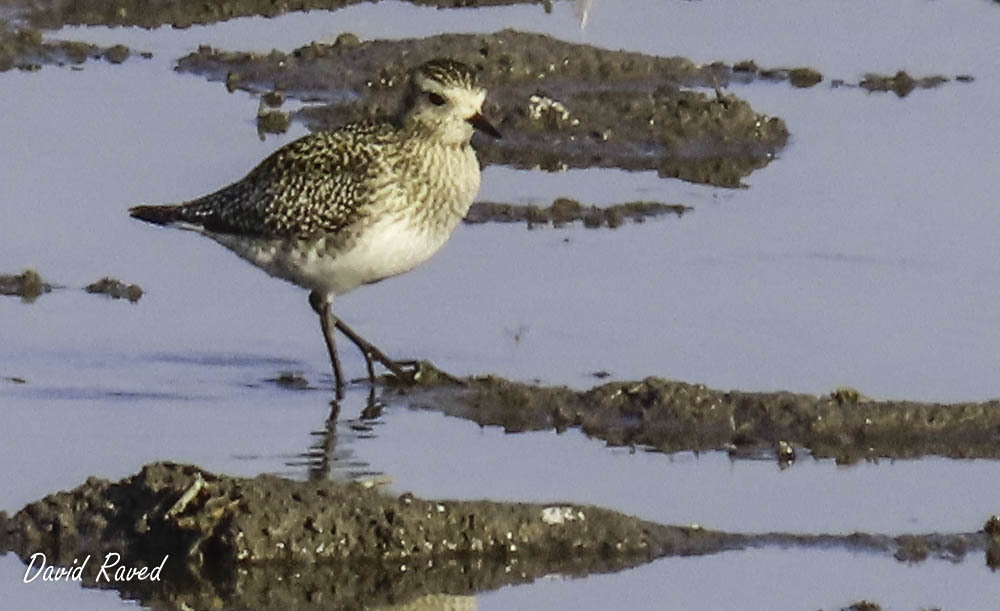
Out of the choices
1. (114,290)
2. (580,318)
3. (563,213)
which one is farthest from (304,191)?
(563,213)

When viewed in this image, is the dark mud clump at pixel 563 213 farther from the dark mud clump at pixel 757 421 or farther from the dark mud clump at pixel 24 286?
the dark mud clump at pixel 757 421

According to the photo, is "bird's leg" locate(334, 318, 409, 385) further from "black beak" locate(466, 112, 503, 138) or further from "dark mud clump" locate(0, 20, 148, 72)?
"dark mud clump" locate(0, 20, 148, 72)

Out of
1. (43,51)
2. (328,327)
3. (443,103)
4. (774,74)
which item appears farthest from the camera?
(774,74)

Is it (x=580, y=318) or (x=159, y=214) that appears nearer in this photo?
(x=159, y=214)

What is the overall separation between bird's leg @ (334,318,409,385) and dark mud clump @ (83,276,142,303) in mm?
1235

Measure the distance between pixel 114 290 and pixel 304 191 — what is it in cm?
135

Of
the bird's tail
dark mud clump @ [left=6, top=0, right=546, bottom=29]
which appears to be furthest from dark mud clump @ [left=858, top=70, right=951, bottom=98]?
the bird's tail

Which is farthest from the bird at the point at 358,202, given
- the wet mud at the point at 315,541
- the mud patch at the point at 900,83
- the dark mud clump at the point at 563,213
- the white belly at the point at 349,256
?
the mud patch at the point at 900,83

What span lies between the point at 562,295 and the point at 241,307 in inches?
62.0

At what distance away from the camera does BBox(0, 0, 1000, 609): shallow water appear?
11.3m

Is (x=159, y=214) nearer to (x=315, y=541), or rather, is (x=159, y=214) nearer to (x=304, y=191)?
(x=304, y=191)

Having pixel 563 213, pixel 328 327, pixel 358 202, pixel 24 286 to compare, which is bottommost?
pixel 24 286

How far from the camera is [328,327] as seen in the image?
1323cm

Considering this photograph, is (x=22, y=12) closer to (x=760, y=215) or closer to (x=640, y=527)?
(x=760, y=215)
